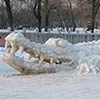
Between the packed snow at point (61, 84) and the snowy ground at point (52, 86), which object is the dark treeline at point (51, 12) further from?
the snowy ground at point (52, 86)

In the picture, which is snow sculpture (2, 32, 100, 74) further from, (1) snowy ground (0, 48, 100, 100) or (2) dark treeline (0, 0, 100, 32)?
(2) dark treeline (0, 0, 100, 32)

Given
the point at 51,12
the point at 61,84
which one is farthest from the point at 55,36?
the point at 51,12

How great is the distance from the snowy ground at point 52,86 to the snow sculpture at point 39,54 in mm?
240

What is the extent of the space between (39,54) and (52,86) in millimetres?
1786

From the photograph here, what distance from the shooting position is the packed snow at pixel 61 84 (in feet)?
22.5

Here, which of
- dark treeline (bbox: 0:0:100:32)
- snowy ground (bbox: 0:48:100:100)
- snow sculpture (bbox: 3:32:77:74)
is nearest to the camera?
snowy ground (bbox: 0:48:100:100)

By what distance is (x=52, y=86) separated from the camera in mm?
8023

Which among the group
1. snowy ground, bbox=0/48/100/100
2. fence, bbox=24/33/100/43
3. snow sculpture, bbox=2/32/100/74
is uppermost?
snow sculpture, bbox=2/32/100/74

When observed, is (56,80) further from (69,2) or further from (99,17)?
(99,17)

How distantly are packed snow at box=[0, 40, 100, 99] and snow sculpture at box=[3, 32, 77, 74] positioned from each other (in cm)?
21

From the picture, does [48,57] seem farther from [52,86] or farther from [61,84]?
[52,86]

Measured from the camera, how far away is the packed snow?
687 centimetres

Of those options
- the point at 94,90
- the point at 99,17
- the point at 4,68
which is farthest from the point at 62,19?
the point at 94,90

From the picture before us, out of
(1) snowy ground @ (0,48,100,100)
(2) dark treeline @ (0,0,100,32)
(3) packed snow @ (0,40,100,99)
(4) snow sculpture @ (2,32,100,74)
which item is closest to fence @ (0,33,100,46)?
(4) snow sculpture @ (2,32,100,74)
